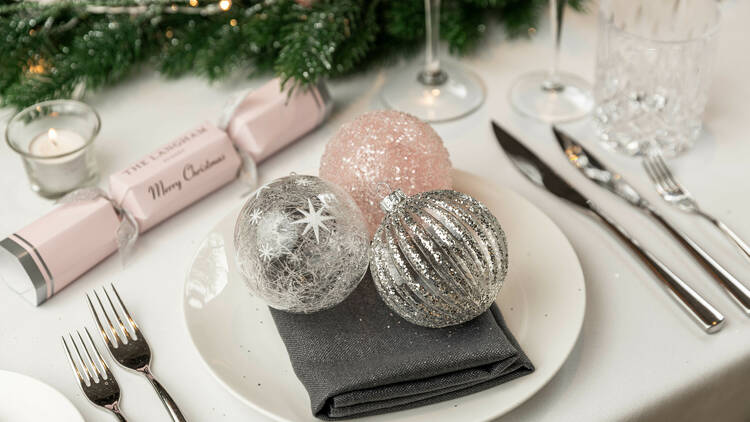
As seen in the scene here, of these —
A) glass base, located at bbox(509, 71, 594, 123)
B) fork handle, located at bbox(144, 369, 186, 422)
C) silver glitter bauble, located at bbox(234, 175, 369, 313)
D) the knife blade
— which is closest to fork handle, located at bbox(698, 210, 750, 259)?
the knife blade

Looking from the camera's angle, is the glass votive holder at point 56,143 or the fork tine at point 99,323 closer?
the fork tine at point 99,323

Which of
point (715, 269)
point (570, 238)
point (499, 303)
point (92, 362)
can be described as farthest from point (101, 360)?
point (715, 269)

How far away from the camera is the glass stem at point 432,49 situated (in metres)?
0.95

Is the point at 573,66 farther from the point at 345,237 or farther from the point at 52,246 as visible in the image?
the point at 52,246

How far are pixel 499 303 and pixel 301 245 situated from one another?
198 millimetres

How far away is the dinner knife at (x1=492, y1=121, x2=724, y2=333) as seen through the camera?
709 mm

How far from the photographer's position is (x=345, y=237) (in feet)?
2.15

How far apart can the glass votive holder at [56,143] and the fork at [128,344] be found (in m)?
0.19

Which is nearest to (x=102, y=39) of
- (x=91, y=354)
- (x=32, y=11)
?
(x=32, y=11)

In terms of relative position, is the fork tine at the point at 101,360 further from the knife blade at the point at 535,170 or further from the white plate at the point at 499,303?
the knife blade at the point at 535,170

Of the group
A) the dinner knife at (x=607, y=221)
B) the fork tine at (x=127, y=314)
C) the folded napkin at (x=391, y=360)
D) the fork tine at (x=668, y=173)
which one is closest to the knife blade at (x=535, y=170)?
the dinner knife at (x=607, y=221)

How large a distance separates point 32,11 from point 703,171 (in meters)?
0.87

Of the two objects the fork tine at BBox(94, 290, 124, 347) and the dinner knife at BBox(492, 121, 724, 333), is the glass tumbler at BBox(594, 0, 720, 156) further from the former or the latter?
the fork tine at BBox(94, 290, 124, 347)

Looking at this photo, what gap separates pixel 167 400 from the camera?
0.67 metres
